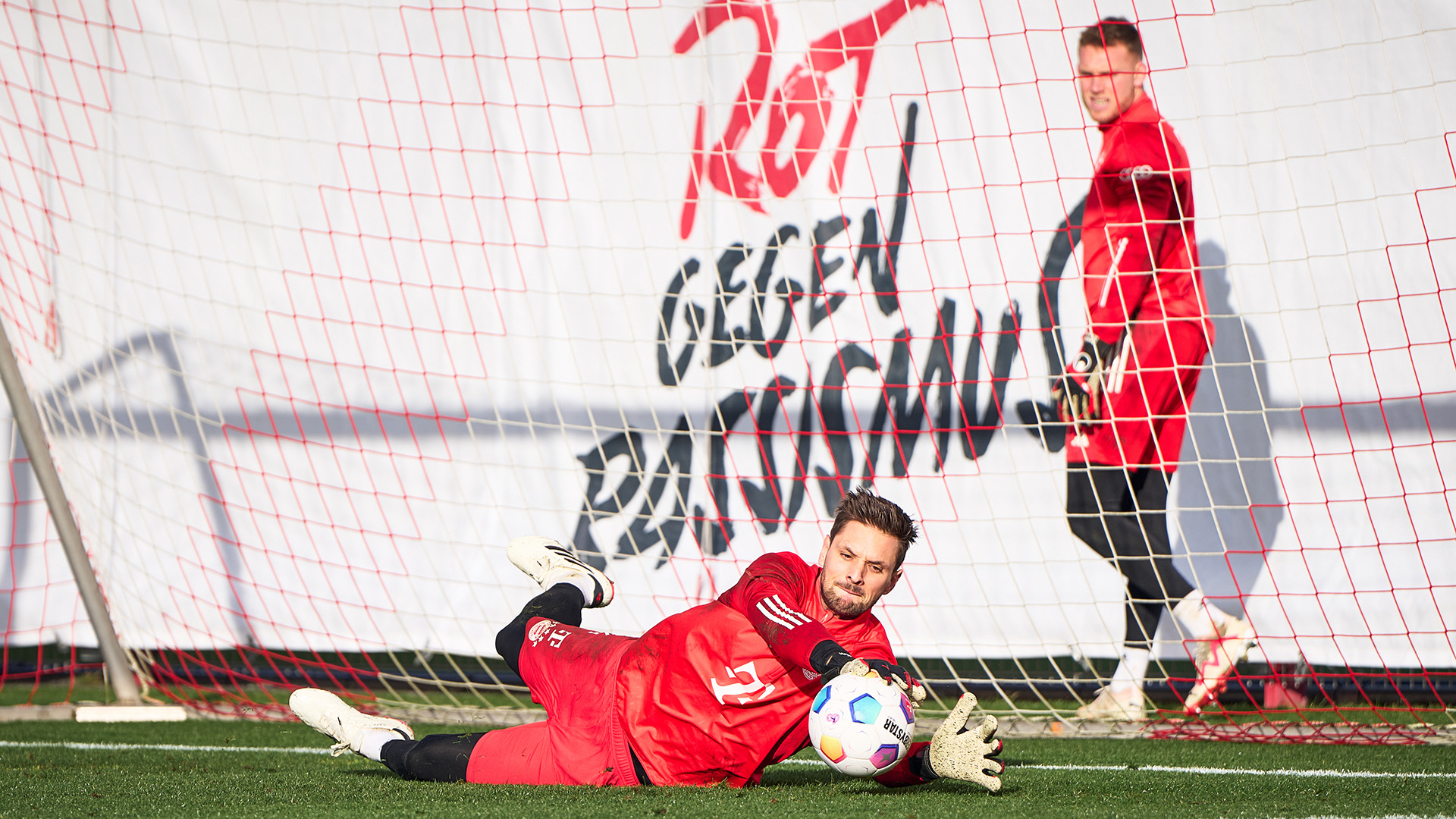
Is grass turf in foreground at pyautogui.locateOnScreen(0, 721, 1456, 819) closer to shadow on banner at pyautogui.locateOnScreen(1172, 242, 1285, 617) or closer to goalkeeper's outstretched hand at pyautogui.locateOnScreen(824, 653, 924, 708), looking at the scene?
goalkeeper's outstretched hand at pyautogui.locateOnScreen(824, 653, 924, 708)

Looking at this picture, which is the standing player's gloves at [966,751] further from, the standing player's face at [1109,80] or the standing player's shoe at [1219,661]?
the standing player's face at [1109,80]

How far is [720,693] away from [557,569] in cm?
90

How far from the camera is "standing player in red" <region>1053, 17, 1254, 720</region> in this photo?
12.8 feet

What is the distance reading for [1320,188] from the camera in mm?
4449

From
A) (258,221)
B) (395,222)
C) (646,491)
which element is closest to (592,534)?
(646,491)

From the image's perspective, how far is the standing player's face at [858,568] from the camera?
7.78 feet

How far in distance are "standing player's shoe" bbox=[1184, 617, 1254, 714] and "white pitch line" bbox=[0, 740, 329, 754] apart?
→ 2.61 metres

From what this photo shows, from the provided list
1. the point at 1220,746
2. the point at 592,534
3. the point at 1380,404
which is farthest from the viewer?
the point at 592,534

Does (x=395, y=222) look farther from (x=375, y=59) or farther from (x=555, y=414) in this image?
(x=555, y=414)

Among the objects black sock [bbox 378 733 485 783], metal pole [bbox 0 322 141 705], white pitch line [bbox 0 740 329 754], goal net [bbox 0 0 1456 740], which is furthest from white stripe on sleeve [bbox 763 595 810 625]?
metal pole [bbox 0 322 141 705]

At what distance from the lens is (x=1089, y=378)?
155 inches

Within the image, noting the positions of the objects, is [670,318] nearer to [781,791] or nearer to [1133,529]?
[1133,529]

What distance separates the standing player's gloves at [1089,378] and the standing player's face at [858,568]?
5.70 ft

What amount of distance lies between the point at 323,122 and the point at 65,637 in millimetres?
2377
